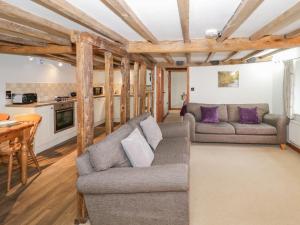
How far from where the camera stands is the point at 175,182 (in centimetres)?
207

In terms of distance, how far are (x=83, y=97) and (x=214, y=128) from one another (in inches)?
144

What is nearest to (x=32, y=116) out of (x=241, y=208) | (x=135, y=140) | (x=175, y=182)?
(x=135, y=140)

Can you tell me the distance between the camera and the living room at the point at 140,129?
2.18 m

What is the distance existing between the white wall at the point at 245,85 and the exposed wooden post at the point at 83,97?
517cm

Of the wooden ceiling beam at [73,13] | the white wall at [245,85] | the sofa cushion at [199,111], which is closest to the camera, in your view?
the wooden ceiling beam at [73,13]

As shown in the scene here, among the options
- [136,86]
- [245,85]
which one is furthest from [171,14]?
[245,85]

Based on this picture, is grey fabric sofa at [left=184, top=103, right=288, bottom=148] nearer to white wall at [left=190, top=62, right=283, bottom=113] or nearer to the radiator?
the radiator

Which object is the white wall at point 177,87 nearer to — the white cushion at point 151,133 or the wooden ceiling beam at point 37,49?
the wooden ceiling beam at point 37,49

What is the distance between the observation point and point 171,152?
3176 millimetres

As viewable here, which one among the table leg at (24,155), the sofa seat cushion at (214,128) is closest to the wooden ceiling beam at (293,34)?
the sofa seat cushion at (214,128)

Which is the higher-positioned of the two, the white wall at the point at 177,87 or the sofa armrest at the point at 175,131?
Answer: the white wall at the point at 177,87

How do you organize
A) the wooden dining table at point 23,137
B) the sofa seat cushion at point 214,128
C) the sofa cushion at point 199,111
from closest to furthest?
the wooden dining table at point 23,137 < the sofa seat cushion at point 214,128 < the sofa cushion at point 199,111

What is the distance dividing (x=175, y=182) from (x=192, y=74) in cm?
570

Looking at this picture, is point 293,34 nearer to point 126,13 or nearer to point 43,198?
point 126,13
